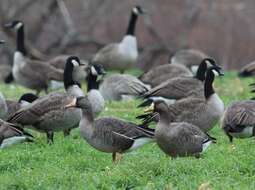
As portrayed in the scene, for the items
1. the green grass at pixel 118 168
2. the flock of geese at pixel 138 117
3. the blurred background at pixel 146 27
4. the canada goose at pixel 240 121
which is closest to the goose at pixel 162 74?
the flock of geese at pixel 138 117

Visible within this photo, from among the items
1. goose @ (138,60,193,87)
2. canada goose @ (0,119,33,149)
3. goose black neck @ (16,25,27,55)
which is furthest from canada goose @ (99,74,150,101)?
canada goose @ (0,119,33,149)

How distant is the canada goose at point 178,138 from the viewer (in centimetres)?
996

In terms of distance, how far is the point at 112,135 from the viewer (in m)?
10.1

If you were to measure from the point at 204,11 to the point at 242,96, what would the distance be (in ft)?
60.1

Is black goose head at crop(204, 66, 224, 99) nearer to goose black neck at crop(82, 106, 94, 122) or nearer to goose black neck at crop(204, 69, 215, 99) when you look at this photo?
goose black neck at crop(204, 69, 215, 99)

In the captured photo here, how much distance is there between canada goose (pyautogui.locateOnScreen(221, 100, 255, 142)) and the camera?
11102 mm

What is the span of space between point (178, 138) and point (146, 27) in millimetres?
23785

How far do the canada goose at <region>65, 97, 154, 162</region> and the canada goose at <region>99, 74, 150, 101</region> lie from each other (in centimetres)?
589

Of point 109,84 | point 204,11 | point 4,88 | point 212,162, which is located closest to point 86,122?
point 212,162

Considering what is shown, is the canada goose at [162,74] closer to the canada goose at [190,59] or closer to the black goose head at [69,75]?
the black goose head at [69,75]

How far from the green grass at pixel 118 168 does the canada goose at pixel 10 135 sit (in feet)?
0.53

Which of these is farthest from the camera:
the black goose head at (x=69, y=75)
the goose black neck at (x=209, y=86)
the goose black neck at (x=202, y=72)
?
the goose black neck at (x=202, y=72)

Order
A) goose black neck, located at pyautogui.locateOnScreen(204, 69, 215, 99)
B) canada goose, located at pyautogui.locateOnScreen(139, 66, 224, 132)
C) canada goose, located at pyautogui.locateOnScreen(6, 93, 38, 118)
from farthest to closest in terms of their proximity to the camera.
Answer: canada goose, located at pyautogui.locateOnScreen(6, 93, 38, 118) < goose black neck, located at pyautogui.locateOnScreen(204, 69, 215, 99) < canada goose, located at pyautogui.locateOnScreen(139, 66, 224, 132)

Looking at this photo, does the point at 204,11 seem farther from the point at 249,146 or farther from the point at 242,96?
the point at 249,146
